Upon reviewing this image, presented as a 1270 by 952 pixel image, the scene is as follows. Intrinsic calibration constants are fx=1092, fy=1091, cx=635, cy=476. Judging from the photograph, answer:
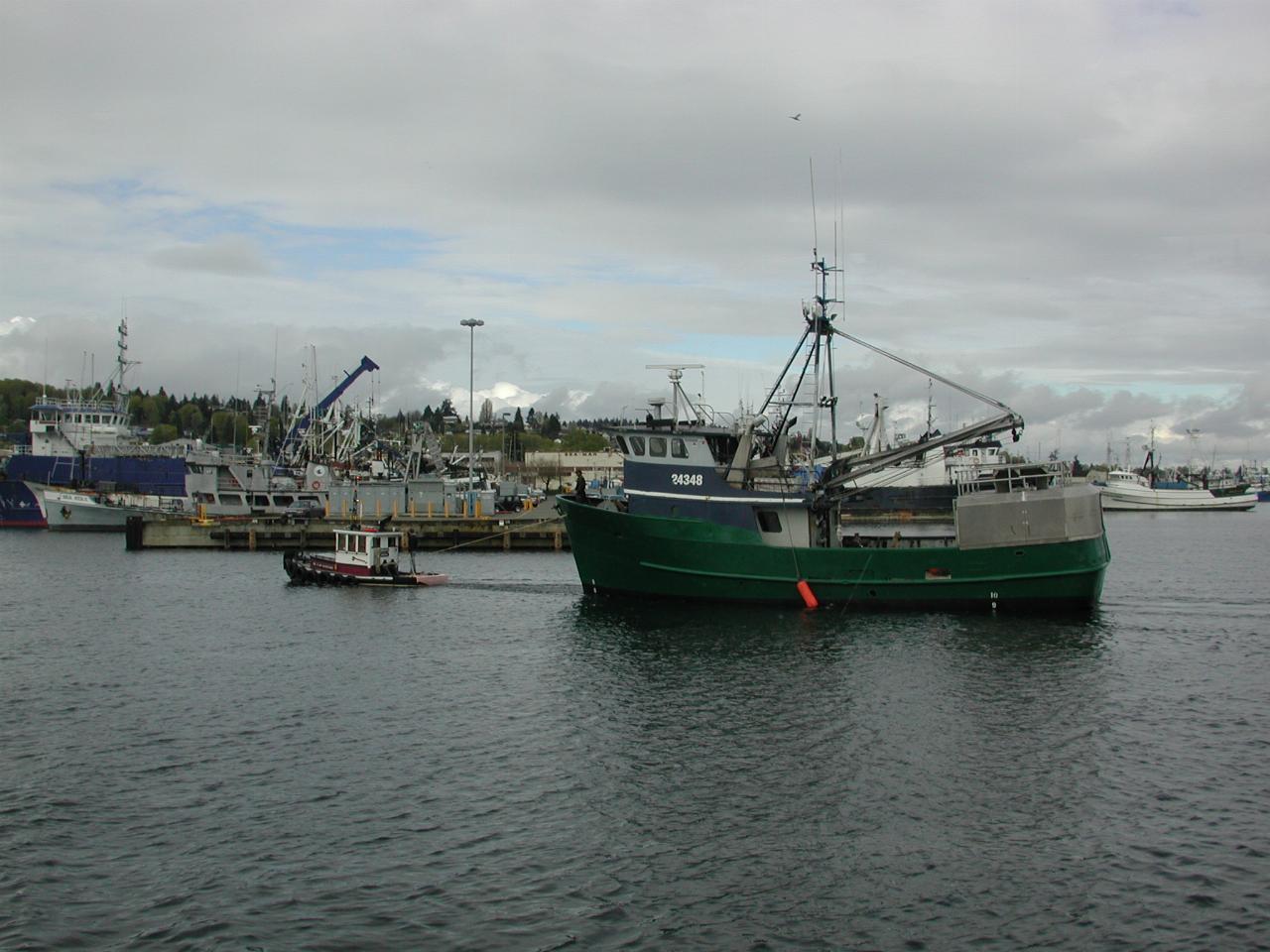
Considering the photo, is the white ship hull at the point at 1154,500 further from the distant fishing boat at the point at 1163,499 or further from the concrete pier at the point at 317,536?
the concrete pier at the point at 317,536

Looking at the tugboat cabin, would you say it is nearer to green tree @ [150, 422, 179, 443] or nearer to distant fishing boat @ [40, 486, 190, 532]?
distant fishing boat @ [40, 486, 190, 532]

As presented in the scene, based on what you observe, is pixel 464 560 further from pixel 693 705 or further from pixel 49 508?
pixel 49 508

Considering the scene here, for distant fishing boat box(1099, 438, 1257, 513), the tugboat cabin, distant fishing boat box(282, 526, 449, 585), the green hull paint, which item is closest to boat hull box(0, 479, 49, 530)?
distant fishing boat box(282, 526, 449, 585)

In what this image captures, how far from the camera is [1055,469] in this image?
116 ft

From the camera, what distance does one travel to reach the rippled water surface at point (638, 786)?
1258 cm

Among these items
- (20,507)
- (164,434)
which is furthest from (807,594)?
(164,434)

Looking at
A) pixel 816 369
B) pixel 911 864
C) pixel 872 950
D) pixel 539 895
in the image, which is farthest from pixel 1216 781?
pixel 816 369

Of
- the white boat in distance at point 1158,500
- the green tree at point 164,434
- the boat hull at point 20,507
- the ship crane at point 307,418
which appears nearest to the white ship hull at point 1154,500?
the white boat in distance at point 1158,500

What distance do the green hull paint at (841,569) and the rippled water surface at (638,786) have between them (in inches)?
75.3

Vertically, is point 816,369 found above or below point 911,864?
above

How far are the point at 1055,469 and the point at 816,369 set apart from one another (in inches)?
338

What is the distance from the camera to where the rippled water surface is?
12.6 metres

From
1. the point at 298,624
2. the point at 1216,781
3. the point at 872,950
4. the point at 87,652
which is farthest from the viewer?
the point at 298,624

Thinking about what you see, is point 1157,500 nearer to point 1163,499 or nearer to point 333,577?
point 1163,499
